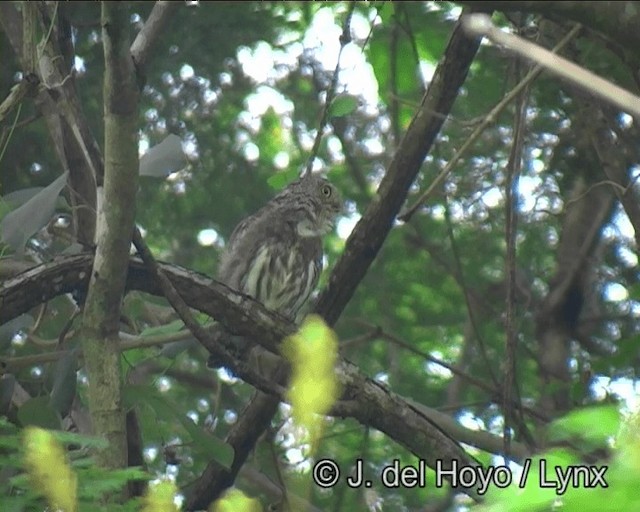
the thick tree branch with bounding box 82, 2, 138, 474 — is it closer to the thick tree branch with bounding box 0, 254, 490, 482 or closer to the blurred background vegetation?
the thick tree branch with bounding box 0, 254, 490, 482

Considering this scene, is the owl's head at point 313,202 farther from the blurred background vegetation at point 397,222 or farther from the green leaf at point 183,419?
the green leaf at point 183,419

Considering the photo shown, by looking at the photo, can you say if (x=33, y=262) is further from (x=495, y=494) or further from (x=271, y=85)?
(x=495, y=494)

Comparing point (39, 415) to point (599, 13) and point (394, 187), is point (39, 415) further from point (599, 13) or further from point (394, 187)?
point (599, 13)

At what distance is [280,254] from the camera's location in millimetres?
6297

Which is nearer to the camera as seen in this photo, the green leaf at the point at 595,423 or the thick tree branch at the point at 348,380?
the green leaf at the point at 595,423

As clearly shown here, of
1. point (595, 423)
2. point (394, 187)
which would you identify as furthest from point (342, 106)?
point (595, 423)

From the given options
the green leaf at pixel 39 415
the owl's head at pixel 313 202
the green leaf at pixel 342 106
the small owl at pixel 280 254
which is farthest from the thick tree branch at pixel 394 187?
the green leaf at pixel 39 415

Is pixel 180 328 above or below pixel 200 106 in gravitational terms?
below

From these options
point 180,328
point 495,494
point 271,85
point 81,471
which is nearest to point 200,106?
point 271,85

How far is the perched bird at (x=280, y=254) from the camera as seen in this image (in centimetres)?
625

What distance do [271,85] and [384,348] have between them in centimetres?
162

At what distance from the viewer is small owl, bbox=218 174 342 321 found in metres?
6.25

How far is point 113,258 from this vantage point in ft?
13.6

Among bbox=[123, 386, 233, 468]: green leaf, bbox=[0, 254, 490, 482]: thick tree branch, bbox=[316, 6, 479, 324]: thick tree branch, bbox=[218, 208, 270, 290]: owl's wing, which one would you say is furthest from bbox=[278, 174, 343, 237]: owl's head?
bbox=[123, 386, 233, 468]: green leaf
